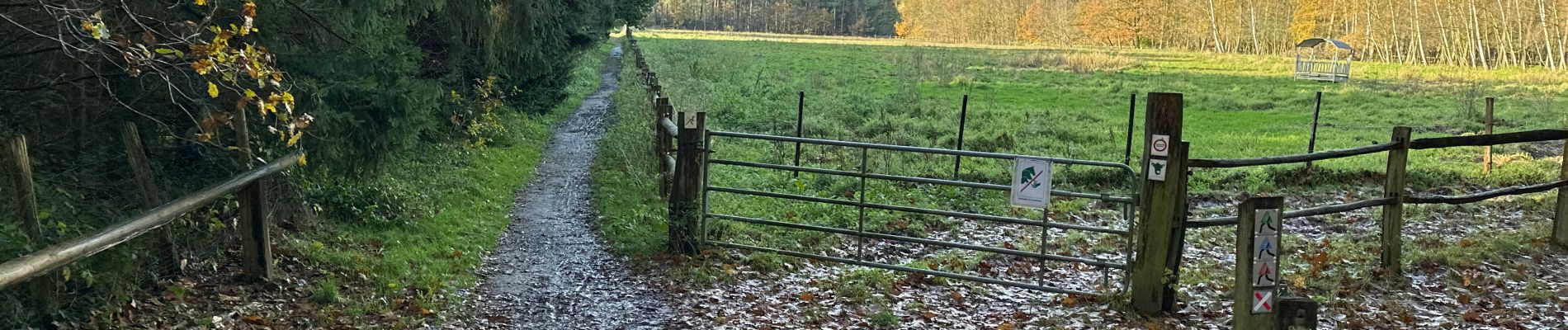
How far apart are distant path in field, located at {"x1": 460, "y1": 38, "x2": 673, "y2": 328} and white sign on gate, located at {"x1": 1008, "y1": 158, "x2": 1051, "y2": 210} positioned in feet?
9.32

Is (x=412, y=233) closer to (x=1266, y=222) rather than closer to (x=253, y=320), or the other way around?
(x=253, y=320)

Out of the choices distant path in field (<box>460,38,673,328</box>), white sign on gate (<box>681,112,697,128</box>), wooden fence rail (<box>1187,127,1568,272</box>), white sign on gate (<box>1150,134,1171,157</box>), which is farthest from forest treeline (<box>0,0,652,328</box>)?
wooden fence rail (<box>1187,127,1568,272</box>)

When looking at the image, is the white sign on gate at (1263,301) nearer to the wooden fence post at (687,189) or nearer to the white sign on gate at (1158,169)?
the white sign on gate at (1158,169)

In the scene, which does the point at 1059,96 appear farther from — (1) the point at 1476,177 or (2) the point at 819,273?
(2) the point at 819,273

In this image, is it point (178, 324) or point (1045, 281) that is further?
point (1045, 281)

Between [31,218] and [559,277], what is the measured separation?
12.7 feet

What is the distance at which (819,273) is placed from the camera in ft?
28.3

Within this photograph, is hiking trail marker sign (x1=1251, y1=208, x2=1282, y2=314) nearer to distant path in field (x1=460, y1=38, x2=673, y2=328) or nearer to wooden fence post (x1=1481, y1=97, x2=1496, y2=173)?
distant path in field (x1=460, y1=38, x2=673, y2=328)

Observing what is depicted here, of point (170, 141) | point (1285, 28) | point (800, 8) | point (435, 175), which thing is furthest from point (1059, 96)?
point (800, 8)

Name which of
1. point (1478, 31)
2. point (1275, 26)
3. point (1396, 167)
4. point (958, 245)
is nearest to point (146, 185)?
point (958, 245)

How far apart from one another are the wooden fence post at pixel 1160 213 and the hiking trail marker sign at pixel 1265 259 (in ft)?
5.67

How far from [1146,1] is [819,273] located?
67.5m

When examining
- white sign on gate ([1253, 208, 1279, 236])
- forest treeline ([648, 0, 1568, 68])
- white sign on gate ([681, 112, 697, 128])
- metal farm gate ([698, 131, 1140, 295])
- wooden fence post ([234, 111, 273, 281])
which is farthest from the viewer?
forest treeline ([648, 0, 1568, 68])

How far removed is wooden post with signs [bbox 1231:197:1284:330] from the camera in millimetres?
4859
